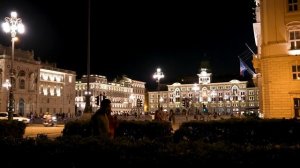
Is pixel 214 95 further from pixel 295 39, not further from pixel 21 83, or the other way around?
pixel 295 39

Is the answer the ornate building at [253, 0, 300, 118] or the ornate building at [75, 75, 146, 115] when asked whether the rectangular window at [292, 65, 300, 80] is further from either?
the ornate building at [75, 75, 146, 115]

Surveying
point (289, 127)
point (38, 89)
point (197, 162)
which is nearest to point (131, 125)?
point (289, 127)

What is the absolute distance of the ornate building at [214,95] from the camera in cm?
13788

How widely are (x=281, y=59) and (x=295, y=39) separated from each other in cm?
216

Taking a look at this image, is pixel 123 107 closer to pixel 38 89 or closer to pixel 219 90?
pixel 219 90

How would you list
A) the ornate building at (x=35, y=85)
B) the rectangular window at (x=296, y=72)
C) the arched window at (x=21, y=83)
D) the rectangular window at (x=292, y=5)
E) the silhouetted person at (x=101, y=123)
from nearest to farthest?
the silhouetted person at (x=101, y=123)
the rectangular window at (x=296, y=72)
the rectangular window at (x=292, y=5)
the ornate building at (x=35, y=85)
the arched window at (x=21, y=83)

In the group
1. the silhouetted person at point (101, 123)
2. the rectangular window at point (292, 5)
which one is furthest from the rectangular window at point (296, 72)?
the silhouetted person at point (101, 123)

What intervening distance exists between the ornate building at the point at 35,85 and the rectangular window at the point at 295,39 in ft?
202

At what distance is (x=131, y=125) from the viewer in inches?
621

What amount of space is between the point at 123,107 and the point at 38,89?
184 feet

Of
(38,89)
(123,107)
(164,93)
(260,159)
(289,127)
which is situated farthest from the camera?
(164,93)

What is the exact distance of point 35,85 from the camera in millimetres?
88625

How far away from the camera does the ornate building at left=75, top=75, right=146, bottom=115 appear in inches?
4941

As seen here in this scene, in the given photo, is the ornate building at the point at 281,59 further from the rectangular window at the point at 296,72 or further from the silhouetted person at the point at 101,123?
the silhouetted person at the point at 101,123
